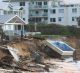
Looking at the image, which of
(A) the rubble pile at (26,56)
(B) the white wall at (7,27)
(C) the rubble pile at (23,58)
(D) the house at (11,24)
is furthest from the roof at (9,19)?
(C) the rubble pile at (23,58)

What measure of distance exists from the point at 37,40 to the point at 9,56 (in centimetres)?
1565

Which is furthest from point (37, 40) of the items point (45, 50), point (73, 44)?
point (73, 44)

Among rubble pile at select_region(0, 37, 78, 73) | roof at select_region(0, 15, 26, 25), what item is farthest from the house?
rubble pile at select_region(0, 37, 78, 73)

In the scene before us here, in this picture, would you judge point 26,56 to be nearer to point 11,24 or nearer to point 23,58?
point 23,58

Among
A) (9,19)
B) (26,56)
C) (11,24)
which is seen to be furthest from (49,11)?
(26,56)

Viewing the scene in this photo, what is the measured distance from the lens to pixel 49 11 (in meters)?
89.4

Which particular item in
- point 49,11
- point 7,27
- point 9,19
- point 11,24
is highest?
point 9,19

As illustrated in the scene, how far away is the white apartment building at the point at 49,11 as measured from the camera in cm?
8756

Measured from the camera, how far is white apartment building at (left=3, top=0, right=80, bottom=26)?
8756cm

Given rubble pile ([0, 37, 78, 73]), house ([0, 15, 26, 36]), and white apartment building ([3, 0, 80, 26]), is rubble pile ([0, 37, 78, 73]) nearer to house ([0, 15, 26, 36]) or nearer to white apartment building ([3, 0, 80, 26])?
house ([0, 15, 26, 36])

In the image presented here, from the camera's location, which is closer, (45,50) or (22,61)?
(22,61)

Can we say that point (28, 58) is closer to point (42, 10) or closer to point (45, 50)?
point (45, 50)

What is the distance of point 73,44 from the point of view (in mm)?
58344

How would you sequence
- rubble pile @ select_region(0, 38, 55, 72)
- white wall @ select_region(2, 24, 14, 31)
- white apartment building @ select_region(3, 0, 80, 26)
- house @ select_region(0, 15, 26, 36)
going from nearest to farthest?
rubble pile @ select_region(0, 38, 55, 72), house @ select_region(0, 15, 26, 36), white wall @ select_region(2, 24, 14, 31), white apartment building @ select_region(3, 0, 80, 26)
